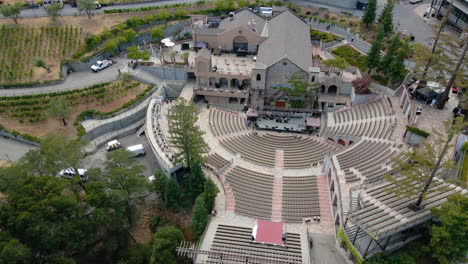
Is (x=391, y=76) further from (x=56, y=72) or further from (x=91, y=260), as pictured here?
(x=56, y=72)

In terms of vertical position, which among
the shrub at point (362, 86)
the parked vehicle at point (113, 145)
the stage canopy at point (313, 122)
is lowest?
the parked vehicle at point (113, 145)

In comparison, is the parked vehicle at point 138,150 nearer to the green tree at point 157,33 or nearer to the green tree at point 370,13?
the green tree at point 157,33

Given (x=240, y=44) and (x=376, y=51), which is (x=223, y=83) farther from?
(x=376, y=51)

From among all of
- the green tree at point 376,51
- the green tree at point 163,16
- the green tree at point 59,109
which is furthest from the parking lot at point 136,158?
the green tree at point 376,51

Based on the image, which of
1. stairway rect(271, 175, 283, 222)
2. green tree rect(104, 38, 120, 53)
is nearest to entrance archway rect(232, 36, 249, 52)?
green tree rect(104, 38, 120, 53)

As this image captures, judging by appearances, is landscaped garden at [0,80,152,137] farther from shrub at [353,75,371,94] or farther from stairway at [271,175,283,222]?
shrub at [353,75,371,94]
